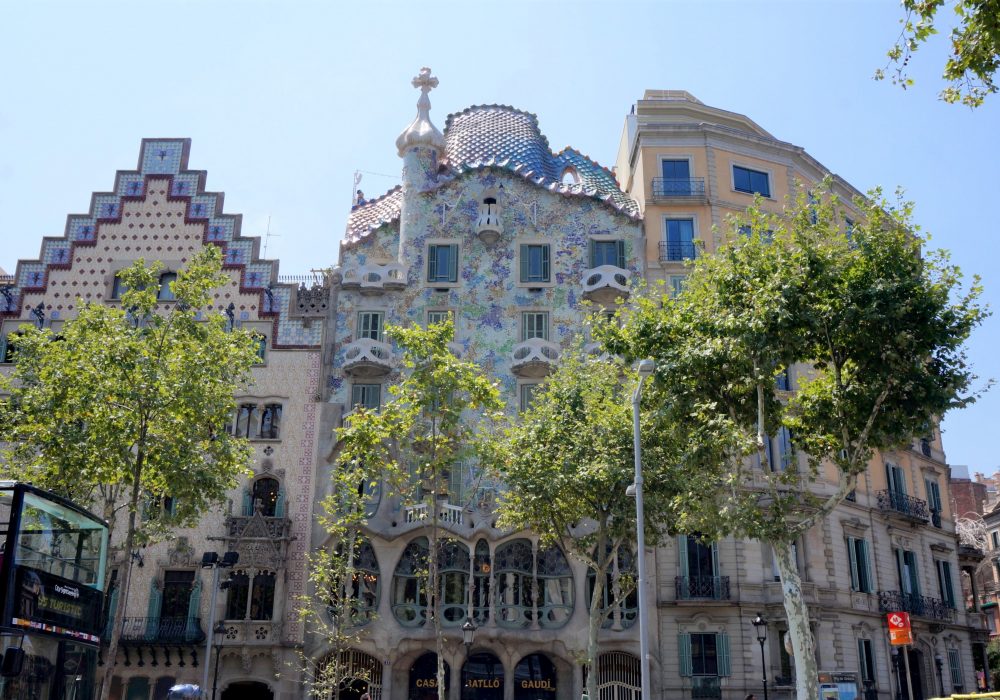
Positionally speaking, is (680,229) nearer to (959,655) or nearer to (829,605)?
(829,605)

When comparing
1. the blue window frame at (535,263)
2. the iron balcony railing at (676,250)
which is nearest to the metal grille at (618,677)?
the blue window frame at (535,263)

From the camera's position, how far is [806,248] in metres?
22.2

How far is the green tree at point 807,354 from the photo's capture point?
2111 cm

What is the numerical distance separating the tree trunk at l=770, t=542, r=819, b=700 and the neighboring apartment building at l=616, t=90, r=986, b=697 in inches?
399

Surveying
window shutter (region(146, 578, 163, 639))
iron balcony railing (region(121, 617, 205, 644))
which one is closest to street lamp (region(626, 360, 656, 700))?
iron balcony railing (region(121, 617, 205, 644))

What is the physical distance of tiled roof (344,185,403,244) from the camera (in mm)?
38344

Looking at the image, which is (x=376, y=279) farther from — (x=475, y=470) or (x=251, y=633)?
(x=251, y=633)

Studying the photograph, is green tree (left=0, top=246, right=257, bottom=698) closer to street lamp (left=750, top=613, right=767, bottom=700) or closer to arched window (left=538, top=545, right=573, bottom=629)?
arched window (left=538, top=545, right=573, bottom=629)

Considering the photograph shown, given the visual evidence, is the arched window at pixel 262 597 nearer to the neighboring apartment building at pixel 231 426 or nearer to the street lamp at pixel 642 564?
the neighboring apartment building at pixel 231 426

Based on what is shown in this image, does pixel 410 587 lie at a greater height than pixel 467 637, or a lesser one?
greater

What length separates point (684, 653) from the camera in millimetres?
30906

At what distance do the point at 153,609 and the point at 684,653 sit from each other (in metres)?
17.6

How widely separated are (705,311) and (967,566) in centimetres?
3098

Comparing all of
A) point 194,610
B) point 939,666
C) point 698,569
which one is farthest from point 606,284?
point 939,666
